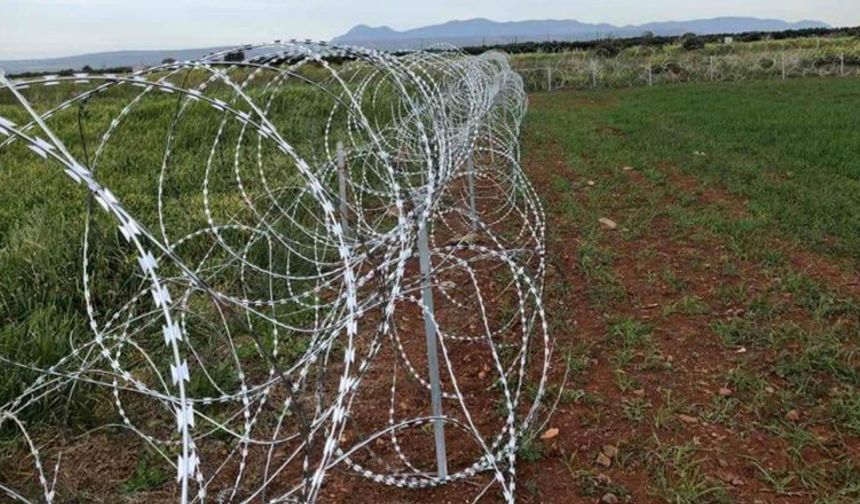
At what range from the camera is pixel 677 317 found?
406 centimetres

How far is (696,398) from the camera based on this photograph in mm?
3211

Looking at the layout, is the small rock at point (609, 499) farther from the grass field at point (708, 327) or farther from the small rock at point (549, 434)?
the small rock at point (549, 434)

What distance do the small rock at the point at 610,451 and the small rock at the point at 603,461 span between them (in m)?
0.02

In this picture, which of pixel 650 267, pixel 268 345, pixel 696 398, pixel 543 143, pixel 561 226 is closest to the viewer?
pixel 696 398

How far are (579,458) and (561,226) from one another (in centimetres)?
345

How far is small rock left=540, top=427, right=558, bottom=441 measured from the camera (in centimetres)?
295

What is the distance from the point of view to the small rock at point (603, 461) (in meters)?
2.76

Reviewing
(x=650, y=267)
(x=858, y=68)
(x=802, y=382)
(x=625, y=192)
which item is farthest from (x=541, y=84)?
(x=802, y=382)

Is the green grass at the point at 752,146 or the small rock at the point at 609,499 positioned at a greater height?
the green grass at the point at 752,146

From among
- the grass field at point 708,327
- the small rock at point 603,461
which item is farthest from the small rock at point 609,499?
the small rock at point 603,461

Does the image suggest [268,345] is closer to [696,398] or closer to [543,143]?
[696,398]

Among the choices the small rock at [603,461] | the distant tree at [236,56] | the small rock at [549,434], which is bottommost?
the small rock at [603,461]

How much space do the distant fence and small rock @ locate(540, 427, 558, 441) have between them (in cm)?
2128

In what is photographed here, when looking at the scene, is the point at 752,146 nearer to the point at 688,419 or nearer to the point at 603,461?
the point at 688,419
